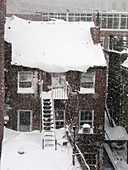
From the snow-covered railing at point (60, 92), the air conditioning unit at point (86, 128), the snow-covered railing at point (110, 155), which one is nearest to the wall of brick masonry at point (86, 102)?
the air conditioning unit at point (86, 128)

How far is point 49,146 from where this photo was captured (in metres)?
18.4

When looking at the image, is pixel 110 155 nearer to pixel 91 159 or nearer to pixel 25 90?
pixel 91 159

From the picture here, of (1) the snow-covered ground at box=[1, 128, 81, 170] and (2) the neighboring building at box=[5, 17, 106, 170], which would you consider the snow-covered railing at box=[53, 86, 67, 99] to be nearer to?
(2) the neighboring building at box=[5, 17, 106, 170]

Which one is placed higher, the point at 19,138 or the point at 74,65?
the point at 74,65

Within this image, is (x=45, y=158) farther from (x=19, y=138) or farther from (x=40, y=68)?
(x=40, y=68)

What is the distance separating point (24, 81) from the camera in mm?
22109

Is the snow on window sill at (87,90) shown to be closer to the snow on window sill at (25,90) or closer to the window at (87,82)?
the window at (87,82)

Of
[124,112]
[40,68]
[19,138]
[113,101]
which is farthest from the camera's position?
[113,101]

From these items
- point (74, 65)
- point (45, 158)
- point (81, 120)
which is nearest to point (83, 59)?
point (74, 65)

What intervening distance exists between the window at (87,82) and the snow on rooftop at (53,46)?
84 centimetres

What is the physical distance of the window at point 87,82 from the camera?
2242 centimetres

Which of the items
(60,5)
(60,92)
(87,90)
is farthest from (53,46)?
(60,5)

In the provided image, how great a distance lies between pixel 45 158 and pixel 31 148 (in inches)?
66.2

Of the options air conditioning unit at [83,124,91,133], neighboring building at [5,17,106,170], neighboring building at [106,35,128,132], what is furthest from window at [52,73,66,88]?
neighboring building at [106,35,128,132]
